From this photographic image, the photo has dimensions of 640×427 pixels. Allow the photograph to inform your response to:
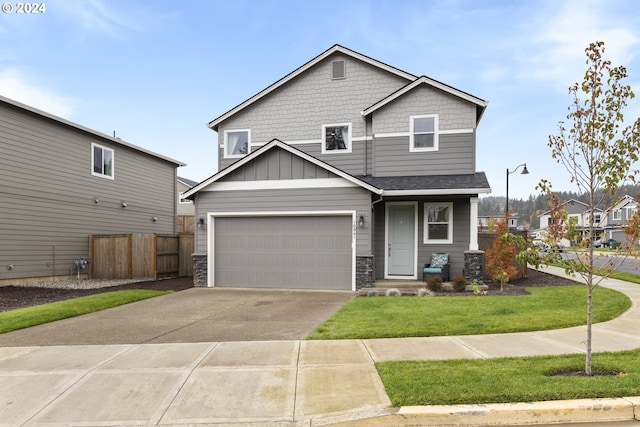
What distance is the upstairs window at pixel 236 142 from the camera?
15.8 meters

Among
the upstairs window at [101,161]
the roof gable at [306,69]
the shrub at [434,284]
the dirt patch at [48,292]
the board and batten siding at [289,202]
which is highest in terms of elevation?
the roof gable at [306,69]

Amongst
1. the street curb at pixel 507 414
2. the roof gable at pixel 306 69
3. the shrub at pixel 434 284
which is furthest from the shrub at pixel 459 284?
the roof gable at pixel 306 69

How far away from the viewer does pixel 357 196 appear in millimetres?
11852

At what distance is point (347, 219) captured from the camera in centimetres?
1210

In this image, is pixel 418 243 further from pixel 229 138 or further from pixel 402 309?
pixel 229 138

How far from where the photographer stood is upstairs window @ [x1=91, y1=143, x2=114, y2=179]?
1669 cm

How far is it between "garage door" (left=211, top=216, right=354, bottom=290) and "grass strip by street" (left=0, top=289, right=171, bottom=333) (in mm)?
2690

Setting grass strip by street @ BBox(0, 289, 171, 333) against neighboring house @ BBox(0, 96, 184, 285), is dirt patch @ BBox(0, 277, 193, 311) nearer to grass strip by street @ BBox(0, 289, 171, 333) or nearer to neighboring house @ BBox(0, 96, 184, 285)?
grass strip by street @ BBox(0, 289, 171, 333)

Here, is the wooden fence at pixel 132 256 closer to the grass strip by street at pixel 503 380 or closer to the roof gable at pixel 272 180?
the roof gable at pixel 272 180

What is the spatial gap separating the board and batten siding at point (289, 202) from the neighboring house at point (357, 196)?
32 mm

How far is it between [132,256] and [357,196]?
10015 mm

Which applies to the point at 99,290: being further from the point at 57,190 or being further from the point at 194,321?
the point at 194,321

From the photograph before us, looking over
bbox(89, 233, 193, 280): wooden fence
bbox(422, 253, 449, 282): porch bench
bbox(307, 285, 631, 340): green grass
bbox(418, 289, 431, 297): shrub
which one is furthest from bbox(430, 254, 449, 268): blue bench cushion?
bbox(89, 233, 193, 280): wooden fence

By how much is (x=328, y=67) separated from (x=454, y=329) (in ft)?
39.1
